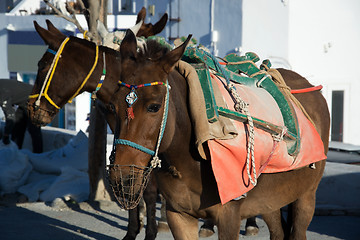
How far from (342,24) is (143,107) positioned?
13.9 metres

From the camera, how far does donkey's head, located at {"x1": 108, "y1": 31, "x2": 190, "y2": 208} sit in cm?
278

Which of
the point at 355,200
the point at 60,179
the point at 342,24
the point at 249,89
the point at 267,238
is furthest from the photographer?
the point at 342,24

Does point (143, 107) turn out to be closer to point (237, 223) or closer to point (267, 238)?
point (237, 223)

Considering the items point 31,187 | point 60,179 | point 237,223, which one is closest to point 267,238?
point 237,223

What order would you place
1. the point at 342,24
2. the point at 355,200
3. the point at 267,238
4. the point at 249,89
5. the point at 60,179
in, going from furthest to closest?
the point at 342,24, the point at 60,179, the point at 355,200, the point at 267,238, the point at 249,89

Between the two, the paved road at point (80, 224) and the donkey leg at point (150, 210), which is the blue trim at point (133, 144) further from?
the paved road at point (80, 224)

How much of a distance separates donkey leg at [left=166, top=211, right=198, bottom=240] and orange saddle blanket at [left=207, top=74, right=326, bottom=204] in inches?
17.9

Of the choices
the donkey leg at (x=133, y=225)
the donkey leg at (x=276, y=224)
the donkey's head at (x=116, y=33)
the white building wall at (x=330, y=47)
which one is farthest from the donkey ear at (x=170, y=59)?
the white building wall at (x=330, y=47)

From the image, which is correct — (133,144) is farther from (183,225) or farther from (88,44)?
(88,44)

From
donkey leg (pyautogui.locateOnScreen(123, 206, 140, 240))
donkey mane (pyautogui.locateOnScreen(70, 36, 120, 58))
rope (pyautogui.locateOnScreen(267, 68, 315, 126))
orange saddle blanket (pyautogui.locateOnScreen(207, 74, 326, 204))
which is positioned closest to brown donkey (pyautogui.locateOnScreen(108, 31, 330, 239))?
orange saddle blanket (pyautogui.locateOnScreen(207, 74, 326, 204))

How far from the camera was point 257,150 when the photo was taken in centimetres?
329

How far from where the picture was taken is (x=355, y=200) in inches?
285

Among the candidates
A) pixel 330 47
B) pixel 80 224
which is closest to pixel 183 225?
pixel 80 224

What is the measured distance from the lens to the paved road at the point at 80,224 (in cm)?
615
